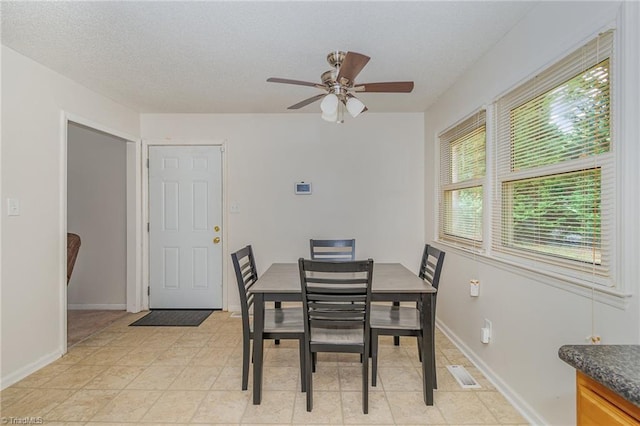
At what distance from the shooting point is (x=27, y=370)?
90.9 inches

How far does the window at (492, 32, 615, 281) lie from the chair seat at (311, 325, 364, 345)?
1.14 m

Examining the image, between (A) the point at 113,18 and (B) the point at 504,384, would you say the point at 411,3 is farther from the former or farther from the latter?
(B) the point at 504,384

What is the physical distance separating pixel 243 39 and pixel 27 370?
9.40 feet

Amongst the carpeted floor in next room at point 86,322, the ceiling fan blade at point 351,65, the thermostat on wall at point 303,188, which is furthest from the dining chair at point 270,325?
the carpeted floor in next room at point 86,322

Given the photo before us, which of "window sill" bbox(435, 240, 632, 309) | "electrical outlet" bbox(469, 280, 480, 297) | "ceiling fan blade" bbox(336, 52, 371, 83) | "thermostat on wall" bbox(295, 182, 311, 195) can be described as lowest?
"electrical outlet" bbox(469, 280, 480, 297)

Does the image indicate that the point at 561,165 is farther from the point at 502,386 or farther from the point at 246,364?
the point at 246,364

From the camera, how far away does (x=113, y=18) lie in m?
1.85

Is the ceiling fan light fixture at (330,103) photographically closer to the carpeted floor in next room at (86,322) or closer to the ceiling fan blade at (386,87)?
the ceiling fan blade at (386,87)

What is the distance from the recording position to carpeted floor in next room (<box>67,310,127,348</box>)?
3.05m

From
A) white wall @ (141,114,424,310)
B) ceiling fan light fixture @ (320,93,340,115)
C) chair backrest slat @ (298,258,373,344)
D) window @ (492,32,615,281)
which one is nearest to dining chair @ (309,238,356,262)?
white wall @ (141,114,424,310)

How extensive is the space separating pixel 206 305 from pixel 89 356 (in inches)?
51.8

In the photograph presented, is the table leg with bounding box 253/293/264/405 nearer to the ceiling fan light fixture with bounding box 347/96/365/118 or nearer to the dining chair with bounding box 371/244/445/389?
the dining chair with bounding box 371/244/445/389

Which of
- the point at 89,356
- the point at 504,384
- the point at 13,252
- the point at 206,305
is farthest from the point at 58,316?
the point at 504,384

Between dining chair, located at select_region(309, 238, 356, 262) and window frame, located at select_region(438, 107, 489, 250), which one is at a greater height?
window frame, located at select_region(438, 107, 489, 250)
